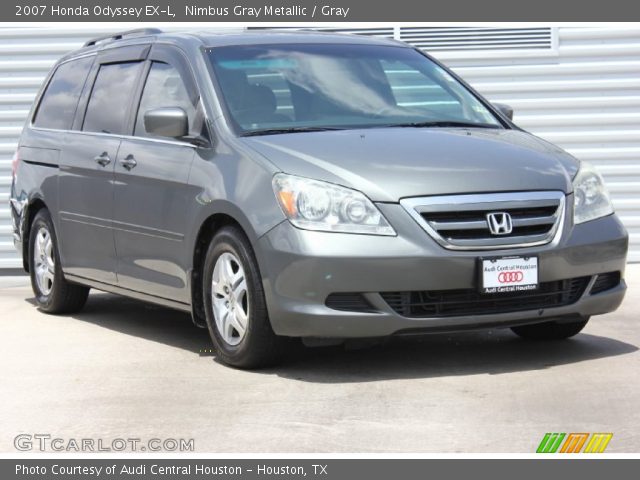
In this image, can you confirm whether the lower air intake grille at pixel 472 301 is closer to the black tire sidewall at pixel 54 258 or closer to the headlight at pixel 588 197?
the headlight at pixel 588 197

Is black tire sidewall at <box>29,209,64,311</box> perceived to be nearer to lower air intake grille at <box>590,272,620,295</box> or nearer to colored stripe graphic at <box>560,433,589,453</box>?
lower air intake grille at <box>590,272,620,295</box>

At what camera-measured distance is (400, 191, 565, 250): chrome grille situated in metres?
6.51

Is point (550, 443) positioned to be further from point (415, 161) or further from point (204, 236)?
point (204, 236)

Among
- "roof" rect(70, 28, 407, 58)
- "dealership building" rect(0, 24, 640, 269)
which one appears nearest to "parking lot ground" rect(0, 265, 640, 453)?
"roof" rect(70, 28, 407, 58)

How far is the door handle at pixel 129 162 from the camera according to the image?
26.2ft

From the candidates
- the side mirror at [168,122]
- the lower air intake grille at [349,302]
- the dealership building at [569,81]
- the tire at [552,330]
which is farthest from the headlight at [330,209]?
the dealership building at [569,81]

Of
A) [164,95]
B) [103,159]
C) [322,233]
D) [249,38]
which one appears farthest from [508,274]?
[103,159]

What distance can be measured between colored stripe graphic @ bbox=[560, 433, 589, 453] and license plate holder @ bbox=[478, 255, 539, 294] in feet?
4.36

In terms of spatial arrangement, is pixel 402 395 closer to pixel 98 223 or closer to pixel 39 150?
pixel 98 223

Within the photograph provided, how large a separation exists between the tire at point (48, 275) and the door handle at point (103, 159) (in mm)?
1005

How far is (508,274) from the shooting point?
6617 millimetres

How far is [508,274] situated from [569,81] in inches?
244
